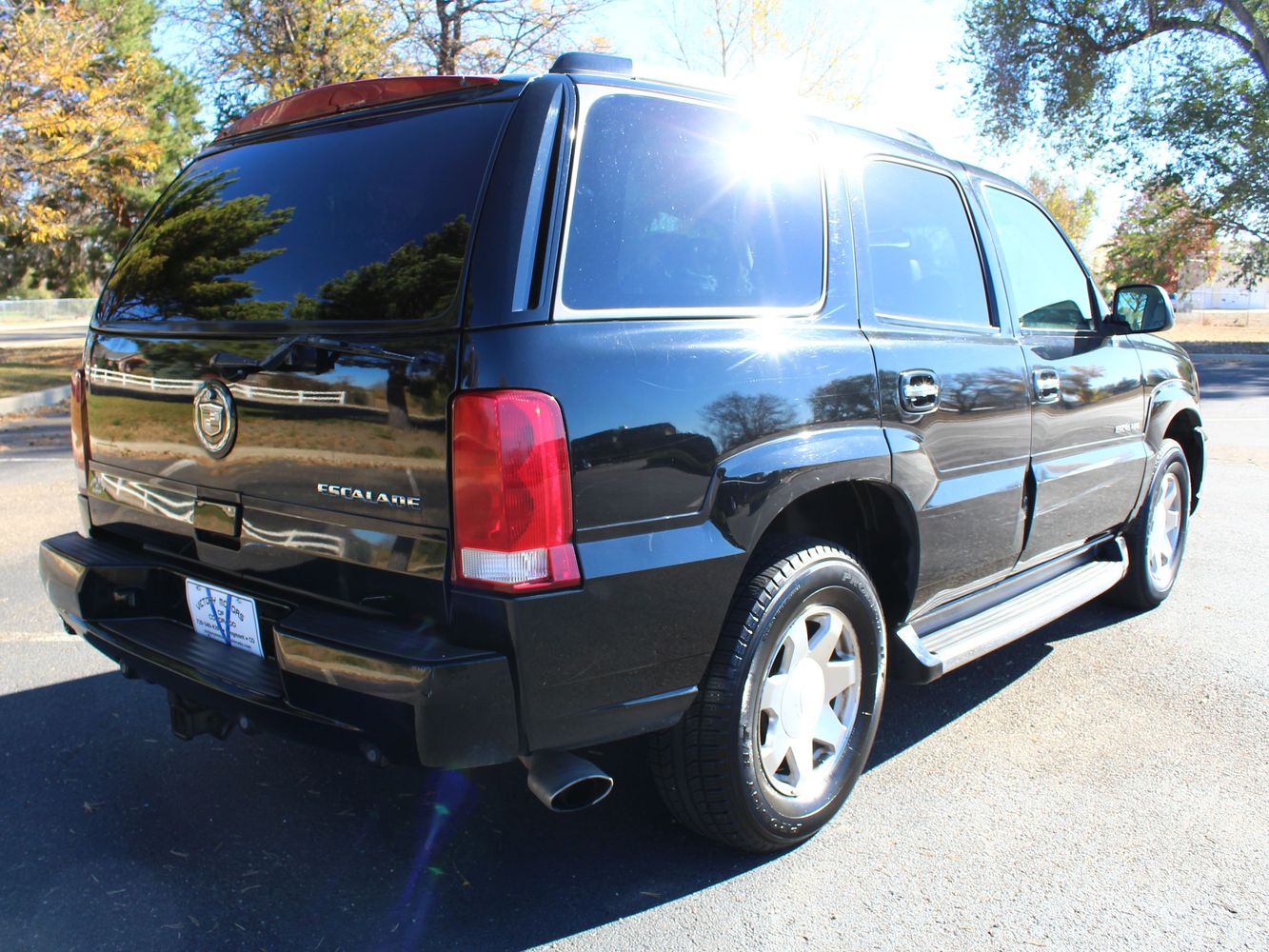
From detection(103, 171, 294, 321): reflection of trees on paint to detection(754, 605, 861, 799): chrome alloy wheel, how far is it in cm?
161

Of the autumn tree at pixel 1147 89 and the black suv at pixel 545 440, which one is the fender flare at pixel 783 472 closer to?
the black suv at pixel 545 440

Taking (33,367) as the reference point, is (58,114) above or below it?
above

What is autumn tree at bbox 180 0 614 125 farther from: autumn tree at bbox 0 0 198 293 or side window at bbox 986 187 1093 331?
side window at bbox 986 187 1093 331

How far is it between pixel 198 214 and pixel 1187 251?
108 ft

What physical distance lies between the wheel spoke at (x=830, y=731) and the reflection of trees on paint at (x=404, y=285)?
5.21ft

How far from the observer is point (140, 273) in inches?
119

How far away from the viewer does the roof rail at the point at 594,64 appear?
2.47 metres

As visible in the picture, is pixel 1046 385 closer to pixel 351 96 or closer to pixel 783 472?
pixel 783 472

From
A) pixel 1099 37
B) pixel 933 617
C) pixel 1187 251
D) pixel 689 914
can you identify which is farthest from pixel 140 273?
pixel 1187 251

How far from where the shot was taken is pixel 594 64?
250 cm

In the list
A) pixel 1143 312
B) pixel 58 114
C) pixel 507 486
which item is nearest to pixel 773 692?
pixel 507 486

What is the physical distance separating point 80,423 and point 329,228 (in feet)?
4.12

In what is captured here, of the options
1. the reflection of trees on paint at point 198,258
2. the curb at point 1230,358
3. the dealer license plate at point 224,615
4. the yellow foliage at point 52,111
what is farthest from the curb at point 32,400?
the curb at point 1230,358

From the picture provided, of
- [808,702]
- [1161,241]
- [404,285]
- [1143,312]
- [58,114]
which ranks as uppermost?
[58,114]
